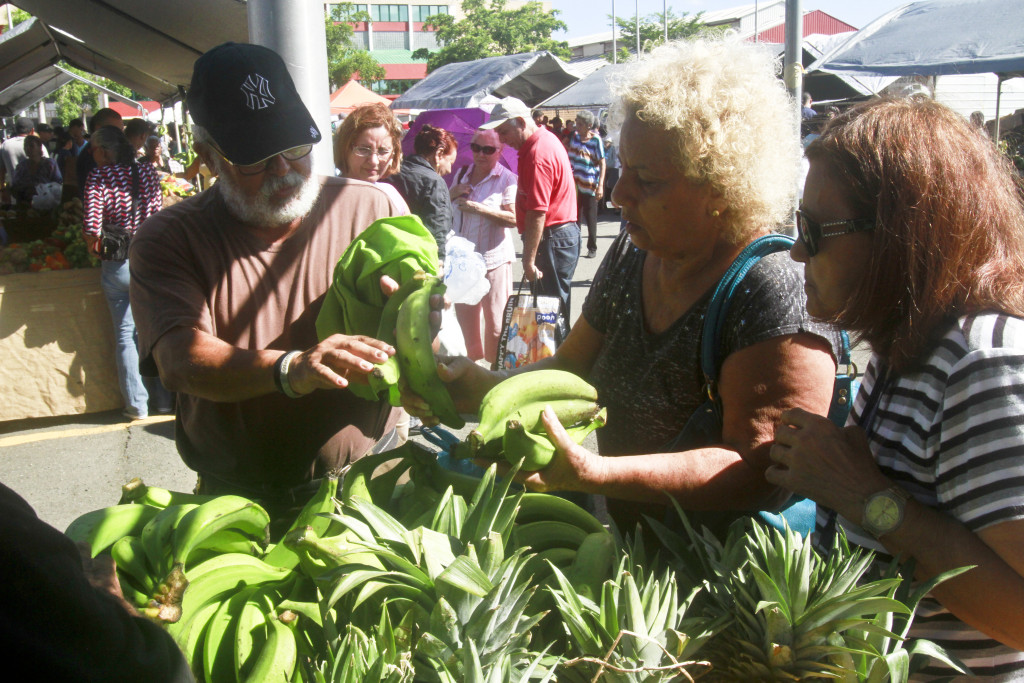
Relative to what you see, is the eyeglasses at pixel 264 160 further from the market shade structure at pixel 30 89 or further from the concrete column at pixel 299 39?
the market shade structure at pixel 30 89

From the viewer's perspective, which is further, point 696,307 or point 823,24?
point 823,24

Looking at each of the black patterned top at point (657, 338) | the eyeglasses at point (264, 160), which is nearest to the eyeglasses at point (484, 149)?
the eyeglasses at point (264, 160)

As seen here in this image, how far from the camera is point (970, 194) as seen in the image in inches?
50.6

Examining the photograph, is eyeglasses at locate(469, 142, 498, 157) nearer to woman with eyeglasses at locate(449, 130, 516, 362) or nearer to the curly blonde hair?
woman with eyeglasses at locate(449, 130, 516, 362)

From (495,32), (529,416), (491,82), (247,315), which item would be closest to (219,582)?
(529,416)

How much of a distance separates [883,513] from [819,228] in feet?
1.67

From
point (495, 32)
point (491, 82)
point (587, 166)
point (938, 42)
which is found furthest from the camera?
point (495, 32)

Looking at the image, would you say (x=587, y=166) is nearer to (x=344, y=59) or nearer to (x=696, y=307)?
(x=696, y=307)

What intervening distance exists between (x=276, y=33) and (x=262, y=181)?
1131 mm

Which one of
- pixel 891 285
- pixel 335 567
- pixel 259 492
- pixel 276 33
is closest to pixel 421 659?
pixel 335 567

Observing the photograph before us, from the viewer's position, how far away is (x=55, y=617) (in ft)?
2.57

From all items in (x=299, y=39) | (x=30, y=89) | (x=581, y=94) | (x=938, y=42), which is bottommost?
(x=299, y=39)

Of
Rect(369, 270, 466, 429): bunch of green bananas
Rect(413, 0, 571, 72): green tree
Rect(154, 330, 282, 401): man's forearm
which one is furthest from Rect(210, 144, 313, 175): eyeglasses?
Rect(413, 0, 571, 72): green tree

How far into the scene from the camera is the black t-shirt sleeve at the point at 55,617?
752 mm
